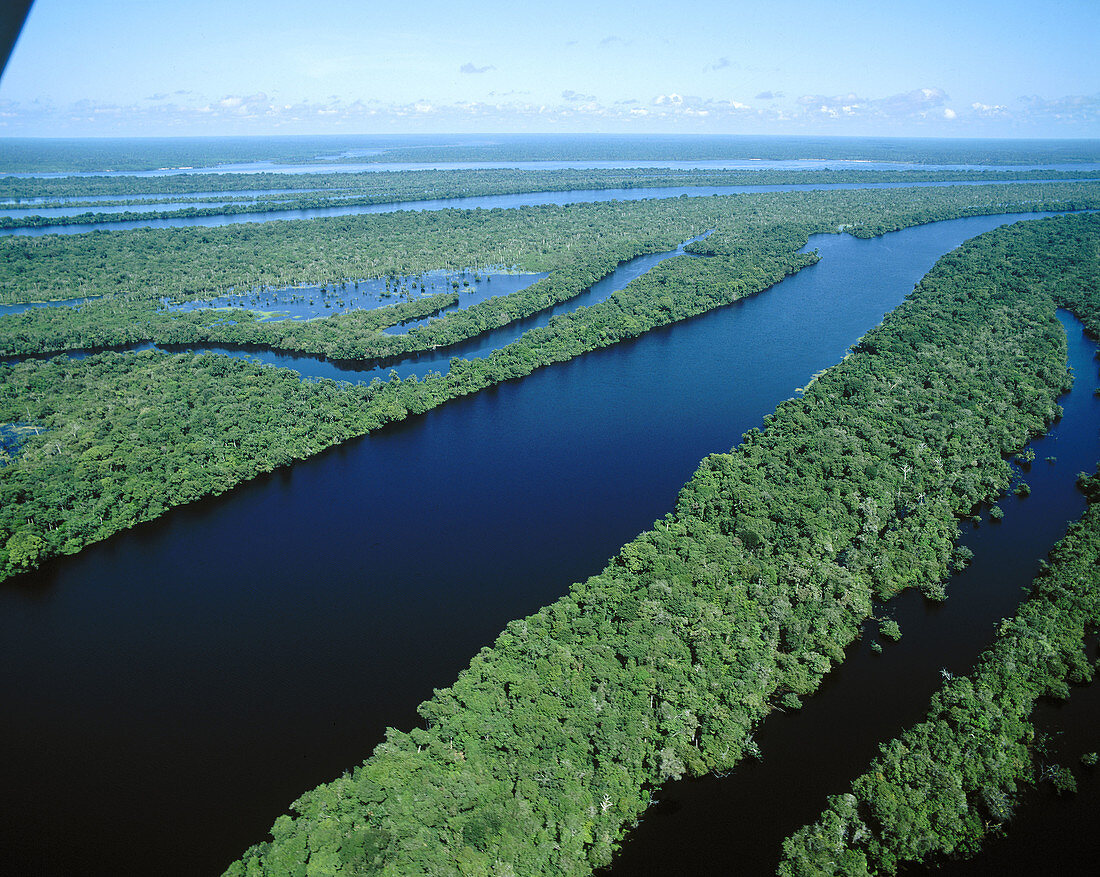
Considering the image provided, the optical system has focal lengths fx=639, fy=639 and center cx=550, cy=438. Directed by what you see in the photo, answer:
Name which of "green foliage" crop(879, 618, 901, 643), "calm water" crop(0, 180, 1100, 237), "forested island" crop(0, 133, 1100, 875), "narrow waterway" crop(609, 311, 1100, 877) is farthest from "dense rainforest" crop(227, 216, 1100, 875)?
"calm water" crop(0, 180, 1100, 237)

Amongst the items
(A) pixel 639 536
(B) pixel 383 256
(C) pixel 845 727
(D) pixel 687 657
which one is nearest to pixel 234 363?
(A) pixel 639 536

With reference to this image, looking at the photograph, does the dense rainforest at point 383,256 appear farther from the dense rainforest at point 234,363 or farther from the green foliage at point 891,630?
the green foliage at point 891,630

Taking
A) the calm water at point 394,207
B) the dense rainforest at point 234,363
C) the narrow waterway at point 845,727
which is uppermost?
the calm water at point 394,207

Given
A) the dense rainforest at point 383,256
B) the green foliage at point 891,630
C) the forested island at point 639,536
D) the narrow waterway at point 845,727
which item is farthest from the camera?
the dense rainforest at point 383,256

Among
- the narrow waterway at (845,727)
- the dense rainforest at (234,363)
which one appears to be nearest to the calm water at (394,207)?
the dense rainforest at (234,363)

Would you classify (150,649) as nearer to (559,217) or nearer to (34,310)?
(34,310)

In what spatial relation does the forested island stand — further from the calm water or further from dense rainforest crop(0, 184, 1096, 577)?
the calm water

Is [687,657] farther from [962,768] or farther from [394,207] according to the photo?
[394,207]
